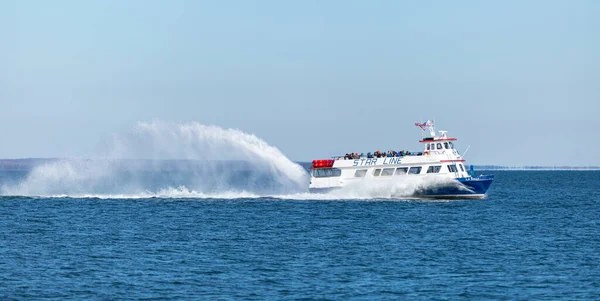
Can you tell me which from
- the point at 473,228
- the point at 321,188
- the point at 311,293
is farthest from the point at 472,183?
the point at 311,293

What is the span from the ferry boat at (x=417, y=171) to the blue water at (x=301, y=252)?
3.11 m

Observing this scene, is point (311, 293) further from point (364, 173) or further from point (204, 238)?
point (364, 173)

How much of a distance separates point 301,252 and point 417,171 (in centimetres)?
3368

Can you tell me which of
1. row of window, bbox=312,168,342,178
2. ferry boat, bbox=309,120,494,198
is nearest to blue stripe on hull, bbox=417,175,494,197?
ferry boat, bbox=309,120,494,198

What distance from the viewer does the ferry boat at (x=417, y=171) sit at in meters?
76.6

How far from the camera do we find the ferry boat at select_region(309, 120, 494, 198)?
76562 mm

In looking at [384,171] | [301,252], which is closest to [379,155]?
[384,171]

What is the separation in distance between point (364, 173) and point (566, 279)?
41909 millimetres

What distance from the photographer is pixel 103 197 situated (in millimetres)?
84812

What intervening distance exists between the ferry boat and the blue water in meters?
3.11

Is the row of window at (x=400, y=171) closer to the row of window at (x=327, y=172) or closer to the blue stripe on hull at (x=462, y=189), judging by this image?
the blue stripe on hull at (x=462, y=189)

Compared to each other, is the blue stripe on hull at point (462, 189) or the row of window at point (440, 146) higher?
the row of window at point (440, 146)

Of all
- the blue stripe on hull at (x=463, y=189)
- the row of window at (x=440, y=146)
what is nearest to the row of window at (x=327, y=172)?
the blue stripe on hull at (x=463, y=189)

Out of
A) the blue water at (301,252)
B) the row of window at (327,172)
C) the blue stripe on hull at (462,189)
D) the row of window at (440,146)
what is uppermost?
the row of window at (440,146)
